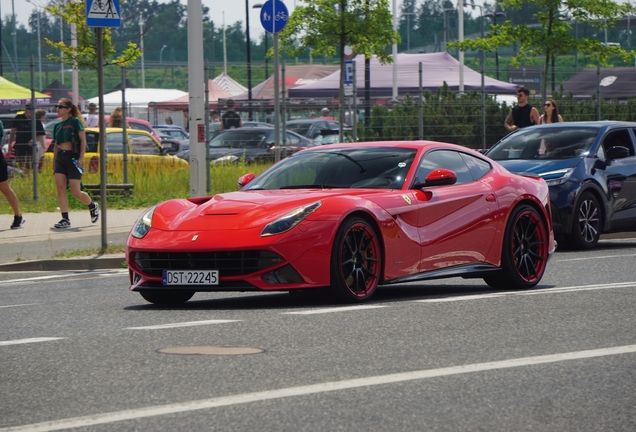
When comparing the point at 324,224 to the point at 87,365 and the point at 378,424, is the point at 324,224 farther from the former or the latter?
the point at 378,424

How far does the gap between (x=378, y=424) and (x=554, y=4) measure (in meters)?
24.3

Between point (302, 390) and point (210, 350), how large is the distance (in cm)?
132

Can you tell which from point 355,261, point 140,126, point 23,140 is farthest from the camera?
point 140,126

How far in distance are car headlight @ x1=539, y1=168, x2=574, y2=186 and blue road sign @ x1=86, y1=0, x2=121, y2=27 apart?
5.30 meters

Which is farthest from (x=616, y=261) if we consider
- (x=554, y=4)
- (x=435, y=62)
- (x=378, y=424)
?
(x=435, y=62)

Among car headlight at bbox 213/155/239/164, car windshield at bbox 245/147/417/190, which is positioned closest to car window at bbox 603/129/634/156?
car windshield at bbox 245/147/417/190

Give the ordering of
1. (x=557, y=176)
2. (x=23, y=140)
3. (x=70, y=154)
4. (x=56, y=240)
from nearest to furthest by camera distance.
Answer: (x=557, y=176)
(x=56, y=240)
(x=70, y=154)
(x=23, y=140)

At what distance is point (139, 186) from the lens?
24.1m

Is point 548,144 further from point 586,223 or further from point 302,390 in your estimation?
point 302,390

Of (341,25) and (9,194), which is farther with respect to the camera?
(341,25)

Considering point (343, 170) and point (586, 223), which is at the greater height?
point (343, 170)

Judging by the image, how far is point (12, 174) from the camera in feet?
78.3

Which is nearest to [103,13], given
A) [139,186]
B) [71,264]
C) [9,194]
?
[71,264]

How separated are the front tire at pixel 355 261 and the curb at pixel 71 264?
18.2ft
